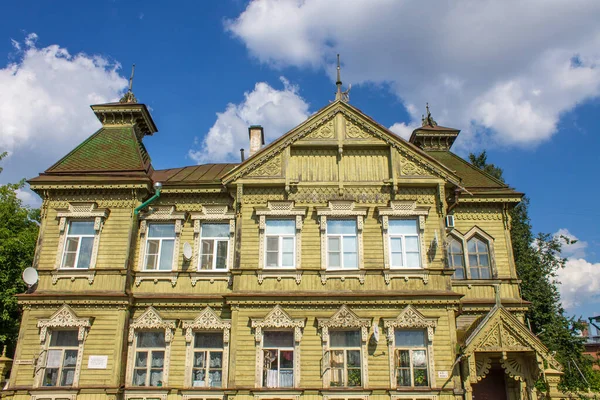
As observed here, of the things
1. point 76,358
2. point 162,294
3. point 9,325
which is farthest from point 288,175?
point 9,325

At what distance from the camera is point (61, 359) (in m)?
16.4

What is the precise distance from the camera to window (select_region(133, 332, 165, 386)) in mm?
16438

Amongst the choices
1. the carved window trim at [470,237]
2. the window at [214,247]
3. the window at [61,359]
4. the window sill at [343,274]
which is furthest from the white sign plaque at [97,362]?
the carved window trim at [470,237]

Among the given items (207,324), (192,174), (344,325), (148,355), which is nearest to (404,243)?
(344,325)

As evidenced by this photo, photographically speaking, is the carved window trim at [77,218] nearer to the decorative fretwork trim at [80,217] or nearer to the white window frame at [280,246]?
the decorative fretwork trim at [80,217]

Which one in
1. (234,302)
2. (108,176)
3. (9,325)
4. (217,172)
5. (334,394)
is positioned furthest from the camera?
(9,325)

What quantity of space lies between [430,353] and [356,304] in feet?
9.25

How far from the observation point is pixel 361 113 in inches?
712

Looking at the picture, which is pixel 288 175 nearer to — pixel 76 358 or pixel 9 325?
pixel 76 358

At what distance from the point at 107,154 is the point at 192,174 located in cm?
346

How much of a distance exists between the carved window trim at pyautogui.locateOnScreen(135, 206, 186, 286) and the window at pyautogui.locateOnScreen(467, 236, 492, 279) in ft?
37.1

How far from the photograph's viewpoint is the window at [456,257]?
18.9 meters

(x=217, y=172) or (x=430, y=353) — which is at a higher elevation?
(x=217, y=172)

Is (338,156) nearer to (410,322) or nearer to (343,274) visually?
(343,274)
